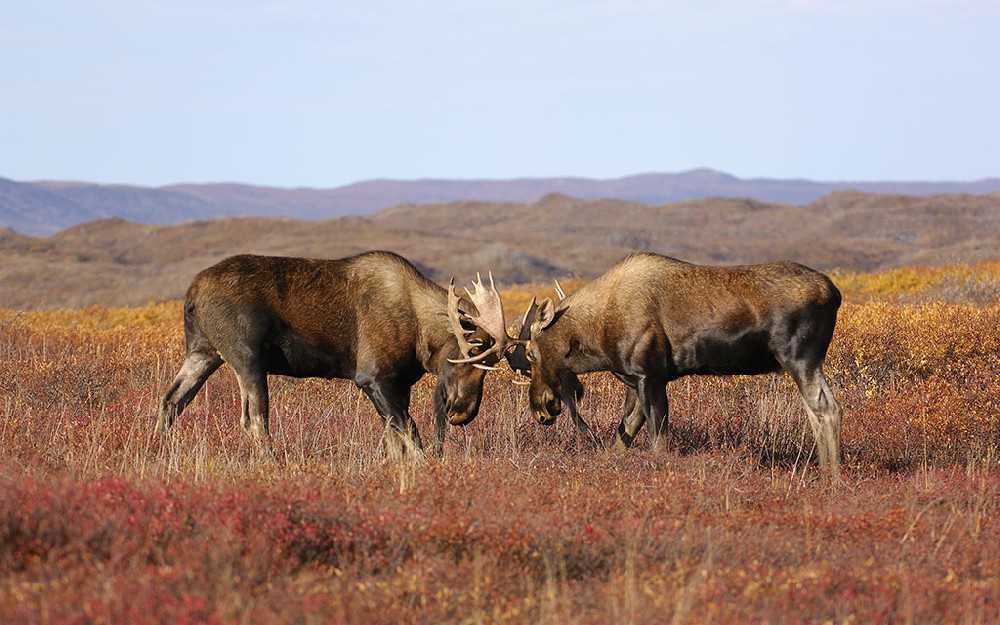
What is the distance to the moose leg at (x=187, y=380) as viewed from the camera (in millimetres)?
9500

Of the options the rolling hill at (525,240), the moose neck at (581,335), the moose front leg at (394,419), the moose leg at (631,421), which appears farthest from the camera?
the rolling hill at (525,240)

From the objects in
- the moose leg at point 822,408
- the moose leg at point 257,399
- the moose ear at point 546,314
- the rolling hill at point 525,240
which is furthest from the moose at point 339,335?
the rolling hill at point 525,240

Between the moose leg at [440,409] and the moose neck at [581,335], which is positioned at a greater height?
the moose neck at [581,335]

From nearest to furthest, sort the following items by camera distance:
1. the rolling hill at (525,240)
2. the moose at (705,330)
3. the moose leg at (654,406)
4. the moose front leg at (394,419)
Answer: the moose front leg at (394,419), the moose at (705,330), the moose leg at (654,406), the rolling hill at (525,240)

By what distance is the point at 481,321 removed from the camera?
9.49 meters

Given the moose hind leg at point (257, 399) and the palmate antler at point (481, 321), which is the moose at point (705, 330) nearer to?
the palmate antler at point (481, 321)

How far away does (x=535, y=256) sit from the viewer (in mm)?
51406

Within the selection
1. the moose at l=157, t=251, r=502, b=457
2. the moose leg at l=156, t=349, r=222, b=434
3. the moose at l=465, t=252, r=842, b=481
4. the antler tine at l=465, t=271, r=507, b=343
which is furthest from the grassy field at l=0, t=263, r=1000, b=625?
the antler tine at l=465, t=271, r=507, b=343

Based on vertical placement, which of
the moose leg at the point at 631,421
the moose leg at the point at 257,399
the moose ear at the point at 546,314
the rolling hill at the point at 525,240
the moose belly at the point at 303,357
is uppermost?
the moose ear at the point at 546,314

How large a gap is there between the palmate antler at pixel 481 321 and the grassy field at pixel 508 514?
2.54 ft

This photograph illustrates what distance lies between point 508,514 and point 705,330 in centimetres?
325

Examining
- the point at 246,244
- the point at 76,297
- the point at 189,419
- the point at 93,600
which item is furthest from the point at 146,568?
the point at 246,244

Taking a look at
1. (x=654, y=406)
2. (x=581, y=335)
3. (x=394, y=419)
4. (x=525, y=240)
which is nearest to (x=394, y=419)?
(x=394, y=419)

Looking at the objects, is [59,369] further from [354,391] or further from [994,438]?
[994,438]
